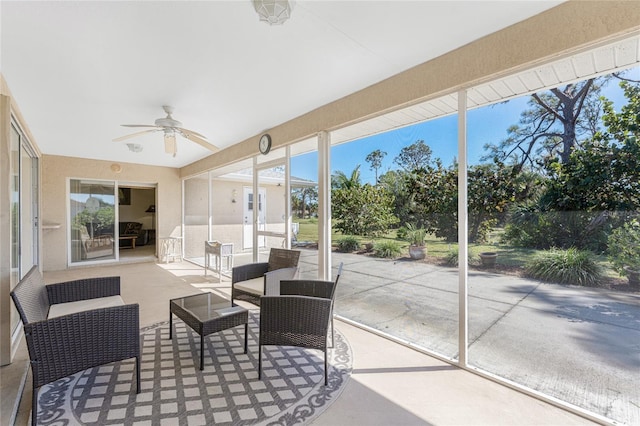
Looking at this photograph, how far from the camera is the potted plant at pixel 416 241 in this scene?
2979mm

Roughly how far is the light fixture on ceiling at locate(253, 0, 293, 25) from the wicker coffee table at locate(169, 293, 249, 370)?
2331 millimetres

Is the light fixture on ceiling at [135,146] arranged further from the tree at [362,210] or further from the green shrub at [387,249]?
the green shrub at [387,249]

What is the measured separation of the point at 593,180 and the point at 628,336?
3.42 feet

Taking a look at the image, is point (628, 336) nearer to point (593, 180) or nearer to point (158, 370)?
point (593, 180)

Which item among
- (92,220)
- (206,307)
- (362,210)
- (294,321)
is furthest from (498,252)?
(92,220)

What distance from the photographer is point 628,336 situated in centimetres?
189

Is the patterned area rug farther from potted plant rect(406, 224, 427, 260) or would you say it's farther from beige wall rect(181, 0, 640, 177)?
beige wall rect(181, 0, 640, 177)

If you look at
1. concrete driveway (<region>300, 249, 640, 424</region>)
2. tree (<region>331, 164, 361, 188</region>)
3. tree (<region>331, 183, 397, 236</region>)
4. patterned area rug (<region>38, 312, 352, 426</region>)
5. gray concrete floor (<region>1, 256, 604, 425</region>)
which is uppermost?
tree (<region>331, 164, 361, 188</region>)

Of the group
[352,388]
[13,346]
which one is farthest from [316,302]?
[13,346]

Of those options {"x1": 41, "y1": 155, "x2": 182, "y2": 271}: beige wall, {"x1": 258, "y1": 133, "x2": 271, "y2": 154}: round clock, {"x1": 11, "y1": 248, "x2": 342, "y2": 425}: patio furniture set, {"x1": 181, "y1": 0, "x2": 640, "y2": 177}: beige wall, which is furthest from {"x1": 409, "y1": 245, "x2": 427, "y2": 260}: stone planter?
{"x1": 41, "y1": 155, "x2": 182, "y2": 271}: beige wall

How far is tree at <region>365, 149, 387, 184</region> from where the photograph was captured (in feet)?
11.0

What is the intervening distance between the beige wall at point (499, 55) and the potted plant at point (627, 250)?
A: 1.22 m

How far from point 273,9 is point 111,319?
2405 mm

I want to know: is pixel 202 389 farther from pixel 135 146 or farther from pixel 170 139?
pixel 135 146
